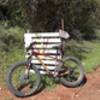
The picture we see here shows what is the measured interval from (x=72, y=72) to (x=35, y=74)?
1.00 metres

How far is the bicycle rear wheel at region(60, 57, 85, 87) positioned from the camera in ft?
29.1

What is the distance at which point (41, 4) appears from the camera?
484 inches

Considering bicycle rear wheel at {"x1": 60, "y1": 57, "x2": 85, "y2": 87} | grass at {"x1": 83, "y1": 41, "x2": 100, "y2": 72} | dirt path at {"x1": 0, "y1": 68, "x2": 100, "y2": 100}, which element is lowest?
dirt path at {"x1": 0, "y1": 68, "x2": 100, "y2": 100}

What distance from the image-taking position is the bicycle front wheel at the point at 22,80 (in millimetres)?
Result: 8156

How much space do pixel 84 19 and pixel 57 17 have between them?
2.37m

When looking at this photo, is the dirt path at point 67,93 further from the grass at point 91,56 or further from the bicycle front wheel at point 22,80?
the grass at point 91,56

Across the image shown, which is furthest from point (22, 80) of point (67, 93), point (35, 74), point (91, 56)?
point (91, 56)

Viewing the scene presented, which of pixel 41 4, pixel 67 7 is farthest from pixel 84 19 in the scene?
pixel 41 4

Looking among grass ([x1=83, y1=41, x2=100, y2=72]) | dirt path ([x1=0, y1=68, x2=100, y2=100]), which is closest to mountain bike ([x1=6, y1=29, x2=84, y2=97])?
dirt path ([x1=0, y1=68, x2=100, y2=100])

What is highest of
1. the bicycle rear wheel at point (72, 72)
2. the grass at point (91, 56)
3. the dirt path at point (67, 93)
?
the bicycle rear wheel at point (72, 72)

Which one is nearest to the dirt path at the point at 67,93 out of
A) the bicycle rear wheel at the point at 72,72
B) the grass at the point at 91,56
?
the bicycle rear wheel at the point at 72,72

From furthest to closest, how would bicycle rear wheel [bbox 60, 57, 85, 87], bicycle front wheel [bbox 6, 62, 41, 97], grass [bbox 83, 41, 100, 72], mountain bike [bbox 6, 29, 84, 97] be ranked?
grass [bbox 83, 41, 100, 72], bicycle rear wheel [bbox 60, 57, 85, 87], mountain bike [bbox 6, 29, 84, 97], bicycle front wheel [bbox 6, 62, 41, 97]

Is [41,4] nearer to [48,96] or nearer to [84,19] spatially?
[84,19]

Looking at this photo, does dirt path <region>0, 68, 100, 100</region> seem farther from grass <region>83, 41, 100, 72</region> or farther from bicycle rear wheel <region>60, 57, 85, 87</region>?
grass <region>83, 41, 100, 72</region>
